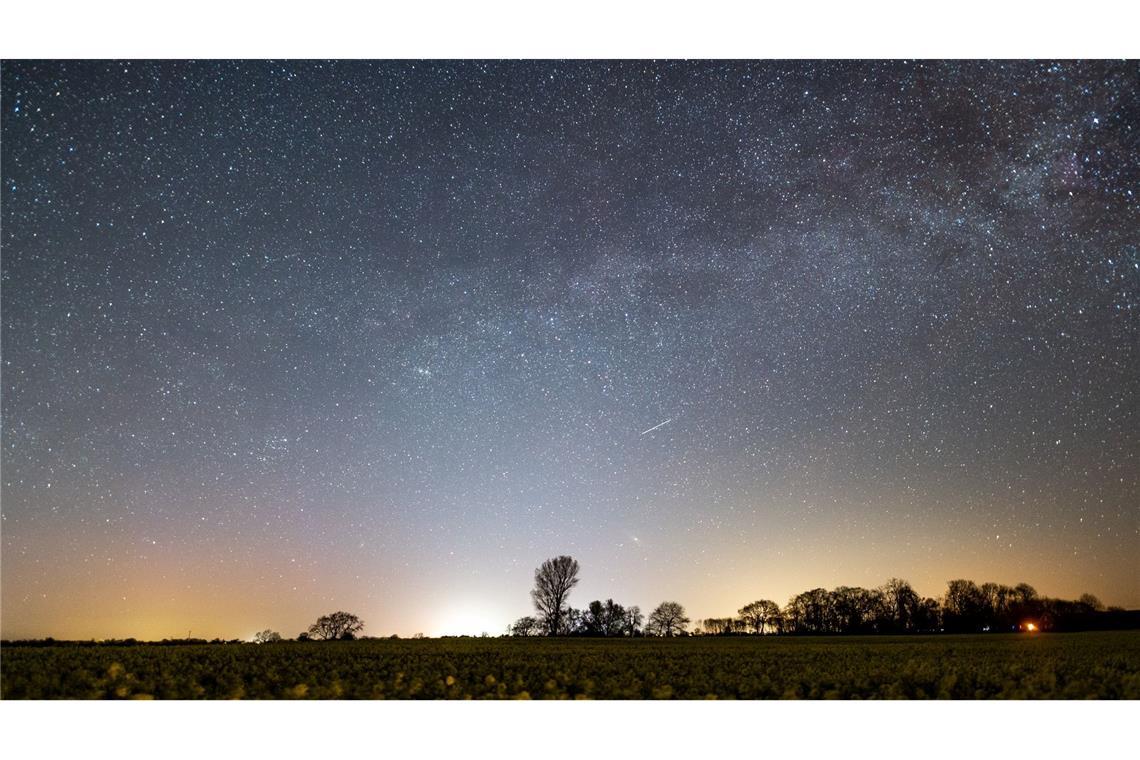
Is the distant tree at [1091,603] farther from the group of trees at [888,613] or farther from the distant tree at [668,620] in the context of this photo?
the distant tree at [668,620]

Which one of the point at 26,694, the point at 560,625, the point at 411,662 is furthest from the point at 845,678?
the point at 560,625

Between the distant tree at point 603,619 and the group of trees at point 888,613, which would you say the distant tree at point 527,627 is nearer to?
the distant tree at point 603,619

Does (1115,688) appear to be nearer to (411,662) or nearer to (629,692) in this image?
(629,692)

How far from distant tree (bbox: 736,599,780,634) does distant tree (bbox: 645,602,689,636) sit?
8776 millimetres

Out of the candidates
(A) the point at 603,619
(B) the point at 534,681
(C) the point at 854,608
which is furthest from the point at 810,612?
(B) the point at 534,681

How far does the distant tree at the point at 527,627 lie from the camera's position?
206ft

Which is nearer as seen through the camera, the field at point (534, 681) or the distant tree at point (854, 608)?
the field at point (534, 681)

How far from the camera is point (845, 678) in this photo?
13.6m

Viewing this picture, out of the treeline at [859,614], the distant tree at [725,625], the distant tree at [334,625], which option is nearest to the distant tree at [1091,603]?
the treeline at [859,614]

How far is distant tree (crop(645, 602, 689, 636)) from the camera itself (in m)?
73.1

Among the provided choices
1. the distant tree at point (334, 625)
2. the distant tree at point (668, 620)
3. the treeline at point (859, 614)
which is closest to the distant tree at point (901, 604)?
the treeline at point (859, 614)

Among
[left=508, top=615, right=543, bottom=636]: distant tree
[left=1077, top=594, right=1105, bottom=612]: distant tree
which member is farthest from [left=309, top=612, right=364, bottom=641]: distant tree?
[left=1077, top=594, right=1105, bottom=612]: distant tree

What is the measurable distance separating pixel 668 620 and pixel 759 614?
14078 mm
